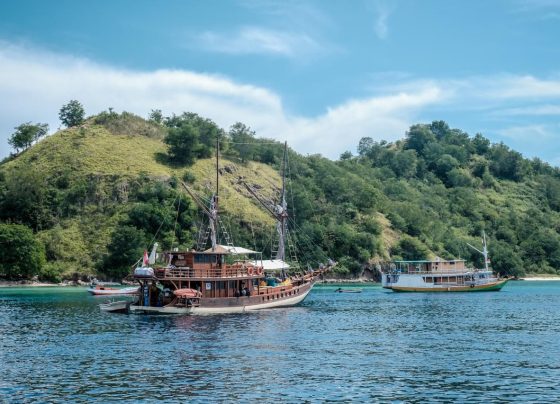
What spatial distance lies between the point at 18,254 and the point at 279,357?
103 metres

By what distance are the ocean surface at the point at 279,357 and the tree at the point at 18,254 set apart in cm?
5867

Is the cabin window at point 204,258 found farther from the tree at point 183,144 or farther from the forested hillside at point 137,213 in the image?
the tree at point 183,144

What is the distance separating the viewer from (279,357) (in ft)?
153

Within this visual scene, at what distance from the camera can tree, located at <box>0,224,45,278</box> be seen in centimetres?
13438

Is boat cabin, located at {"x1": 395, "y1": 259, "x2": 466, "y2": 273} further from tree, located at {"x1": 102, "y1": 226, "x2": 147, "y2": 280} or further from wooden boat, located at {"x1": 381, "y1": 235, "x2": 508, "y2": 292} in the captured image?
tree, located at {"x1": 102, "y1": 226, "x2": 147, "y2": 280}

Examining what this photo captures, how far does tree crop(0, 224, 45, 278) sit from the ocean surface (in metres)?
58.7

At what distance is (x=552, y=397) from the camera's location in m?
33.9

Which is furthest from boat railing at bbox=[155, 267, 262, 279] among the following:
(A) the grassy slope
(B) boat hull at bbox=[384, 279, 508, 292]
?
(A) the grassy slope

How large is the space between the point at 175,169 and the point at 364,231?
55784mm

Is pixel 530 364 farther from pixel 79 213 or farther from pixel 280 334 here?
pixel 79 213

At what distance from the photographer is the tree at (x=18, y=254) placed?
134m

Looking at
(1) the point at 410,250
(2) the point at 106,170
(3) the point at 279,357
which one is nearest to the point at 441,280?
(1) the point at 410,250

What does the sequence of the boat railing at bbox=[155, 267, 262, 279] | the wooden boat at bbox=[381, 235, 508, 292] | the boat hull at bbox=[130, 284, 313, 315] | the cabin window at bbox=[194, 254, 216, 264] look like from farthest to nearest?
the wooden boat at bbox=[381, 235, 508, 292]
the cabin window at bbox=[194, 254, 216, 264]
the boat railing at bbox=[155, 267, 262, 279]
the boat hull at bbox=[130, 284, 313, 315]

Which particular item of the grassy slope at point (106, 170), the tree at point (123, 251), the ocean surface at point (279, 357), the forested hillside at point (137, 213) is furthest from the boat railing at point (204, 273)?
the grassy slope at point (106, 170)
